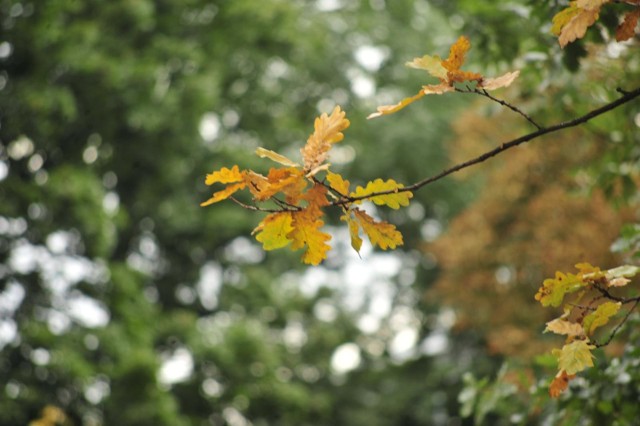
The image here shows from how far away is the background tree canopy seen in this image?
3.81 metres

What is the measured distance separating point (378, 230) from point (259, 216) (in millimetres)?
9625

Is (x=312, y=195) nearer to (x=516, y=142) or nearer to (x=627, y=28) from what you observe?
(x=516, y=142)

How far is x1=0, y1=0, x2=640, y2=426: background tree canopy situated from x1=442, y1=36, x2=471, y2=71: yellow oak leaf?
1105 mm

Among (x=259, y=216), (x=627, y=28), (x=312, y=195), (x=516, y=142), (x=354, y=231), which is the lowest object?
(x=259, y=216)

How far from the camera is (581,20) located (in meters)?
1.53

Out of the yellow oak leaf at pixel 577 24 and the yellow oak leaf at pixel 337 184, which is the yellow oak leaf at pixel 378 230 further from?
the yellow oak leaf at pixel 577 24

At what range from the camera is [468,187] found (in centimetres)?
1380

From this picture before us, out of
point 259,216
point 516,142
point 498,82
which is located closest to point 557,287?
point 516,142

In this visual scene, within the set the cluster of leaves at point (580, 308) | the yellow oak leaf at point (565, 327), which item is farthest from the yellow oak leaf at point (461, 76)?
the yellow oak leaf at point (565, 327)

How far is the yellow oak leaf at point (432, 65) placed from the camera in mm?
1549

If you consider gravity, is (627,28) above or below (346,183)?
above

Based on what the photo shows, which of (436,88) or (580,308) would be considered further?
(580,308)

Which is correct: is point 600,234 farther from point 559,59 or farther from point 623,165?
point 559,59

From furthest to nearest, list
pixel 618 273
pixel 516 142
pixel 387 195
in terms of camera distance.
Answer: pixel 618 273
pixel 387 195
pixel 516 142
